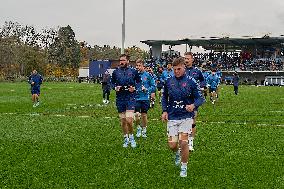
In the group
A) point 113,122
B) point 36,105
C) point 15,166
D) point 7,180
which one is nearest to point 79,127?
point 113,122

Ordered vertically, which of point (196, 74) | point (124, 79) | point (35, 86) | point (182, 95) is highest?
point (196, 74)

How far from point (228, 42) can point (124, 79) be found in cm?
7294

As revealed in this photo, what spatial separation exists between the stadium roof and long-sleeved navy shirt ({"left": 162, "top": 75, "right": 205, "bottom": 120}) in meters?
71.1

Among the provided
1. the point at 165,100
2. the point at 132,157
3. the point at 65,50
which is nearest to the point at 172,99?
the point at 165,100

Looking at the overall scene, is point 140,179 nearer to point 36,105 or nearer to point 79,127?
point 79,127

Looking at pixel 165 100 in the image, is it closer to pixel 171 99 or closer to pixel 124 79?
pixel 171 99

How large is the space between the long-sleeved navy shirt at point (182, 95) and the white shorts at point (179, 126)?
0.24 ft

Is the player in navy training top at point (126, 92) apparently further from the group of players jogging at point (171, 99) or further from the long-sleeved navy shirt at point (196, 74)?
the long-sleeved navy shirt at point (196, 74)

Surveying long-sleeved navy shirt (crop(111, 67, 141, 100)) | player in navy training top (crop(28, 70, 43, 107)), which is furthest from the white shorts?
player in navy training top (crop(28, 70, 43, 107))

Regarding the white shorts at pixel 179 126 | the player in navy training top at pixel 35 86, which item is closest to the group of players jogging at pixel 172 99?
the white shorts at pixel 179 126

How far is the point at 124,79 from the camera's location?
42.1 ft

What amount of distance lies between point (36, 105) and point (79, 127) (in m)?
11.7

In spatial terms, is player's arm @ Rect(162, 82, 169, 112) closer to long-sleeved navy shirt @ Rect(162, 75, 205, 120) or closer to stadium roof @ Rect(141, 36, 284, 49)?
long-sleeved navy shirt @ Rect(162, 75, 205, 120)

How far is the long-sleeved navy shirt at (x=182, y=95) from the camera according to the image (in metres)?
9.49
